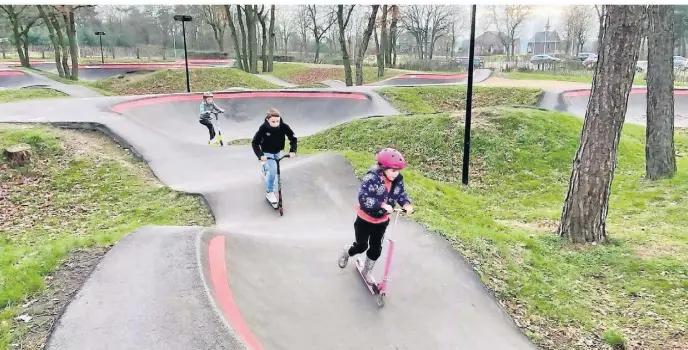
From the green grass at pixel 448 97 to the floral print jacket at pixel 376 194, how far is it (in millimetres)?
19572

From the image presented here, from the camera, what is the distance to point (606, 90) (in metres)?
8.42

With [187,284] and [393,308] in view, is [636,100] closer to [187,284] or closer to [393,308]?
[393,308]

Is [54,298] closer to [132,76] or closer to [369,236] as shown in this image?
[369,236]

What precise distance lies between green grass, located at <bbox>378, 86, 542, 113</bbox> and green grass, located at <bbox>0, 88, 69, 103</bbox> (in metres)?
17.4

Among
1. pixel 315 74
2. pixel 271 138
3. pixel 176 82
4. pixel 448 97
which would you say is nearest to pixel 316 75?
pixel 315 74

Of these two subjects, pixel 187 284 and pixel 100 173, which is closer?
pixel 187 284

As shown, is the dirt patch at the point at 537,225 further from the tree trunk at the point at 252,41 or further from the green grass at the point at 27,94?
the tree trunk at the point at 252,41

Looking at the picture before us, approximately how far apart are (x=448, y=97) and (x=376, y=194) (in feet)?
75.1

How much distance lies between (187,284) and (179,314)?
1.89ft

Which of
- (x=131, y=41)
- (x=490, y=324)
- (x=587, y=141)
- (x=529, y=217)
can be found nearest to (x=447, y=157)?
(x=529, y=217)

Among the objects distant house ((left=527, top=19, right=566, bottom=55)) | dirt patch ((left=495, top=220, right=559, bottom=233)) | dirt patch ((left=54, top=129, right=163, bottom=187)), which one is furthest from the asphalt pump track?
distant house ((left=527, top=19, right=566, bottom=55))

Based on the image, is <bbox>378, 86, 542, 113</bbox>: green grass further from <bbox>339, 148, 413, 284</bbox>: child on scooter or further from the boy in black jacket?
<bbox>339, 148, 413, 284</bbox>: child on scooter

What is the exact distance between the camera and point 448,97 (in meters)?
27.4

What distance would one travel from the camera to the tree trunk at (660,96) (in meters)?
12.9
